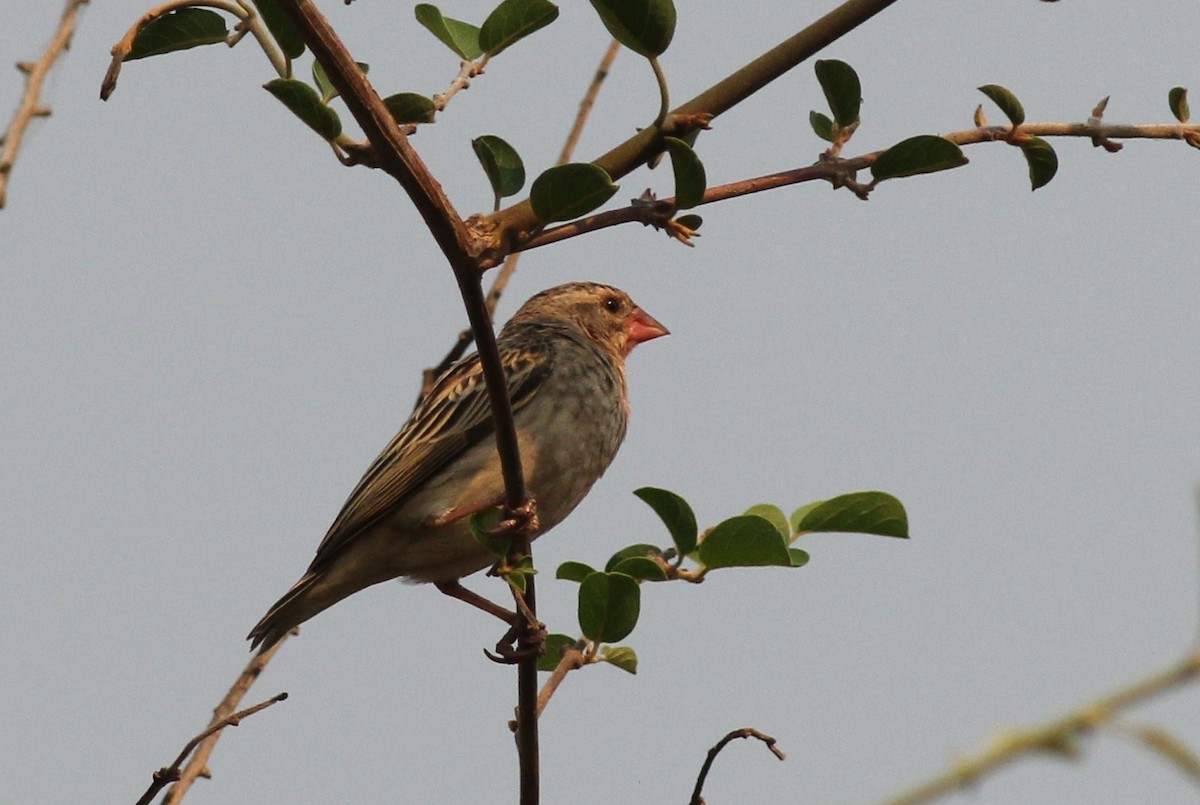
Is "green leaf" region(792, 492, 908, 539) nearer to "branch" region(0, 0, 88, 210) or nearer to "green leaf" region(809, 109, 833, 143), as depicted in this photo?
"green leaf" region(809, 109, 833, 143)

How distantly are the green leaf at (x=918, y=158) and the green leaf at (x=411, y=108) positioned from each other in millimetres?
951

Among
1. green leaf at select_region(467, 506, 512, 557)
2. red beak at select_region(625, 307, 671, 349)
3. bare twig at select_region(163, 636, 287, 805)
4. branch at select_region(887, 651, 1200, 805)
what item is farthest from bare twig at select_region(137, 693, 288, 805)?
red beak at select_region(625, 307, 671, 349)

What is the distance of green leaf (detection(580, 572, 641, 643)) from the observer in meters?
3.32

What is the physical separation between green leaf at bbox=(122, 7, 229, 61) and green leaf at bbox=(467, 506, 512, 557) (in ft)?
4.40

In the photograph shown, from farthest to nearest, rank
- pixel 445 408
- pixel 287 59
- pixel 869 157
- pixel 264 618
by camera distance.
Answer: pixel 445 408 < pixel 264 618 < pixel 869 157 < pixel 287 59

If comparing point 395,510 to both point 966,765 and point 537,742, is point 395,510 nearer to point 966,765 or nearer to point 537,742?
point 537,742

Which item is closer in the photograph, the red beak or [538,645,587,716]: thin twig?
[538,645,587,716]: thin twig

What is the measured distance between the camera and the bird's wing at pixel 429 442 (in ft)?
18.5

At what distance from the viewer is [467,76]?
3.19 meters

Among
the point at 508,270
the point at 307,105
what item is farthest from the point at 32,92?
the point at 508,270

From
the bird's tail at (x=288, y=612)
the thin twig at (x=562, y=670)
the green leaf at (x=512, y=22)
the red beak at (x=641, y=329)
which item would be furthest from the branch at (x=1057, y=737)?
the red beak at (x=641, y=329)

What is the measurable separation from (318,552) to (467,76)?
302 centimetres

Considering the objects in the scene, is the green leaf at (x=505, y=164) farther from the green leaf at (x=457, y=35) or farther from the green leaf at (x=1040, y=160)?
the green leaf at (x=1040, y=160)

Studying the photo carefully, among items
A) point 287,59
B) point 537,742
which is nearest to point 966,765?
point 287,59
